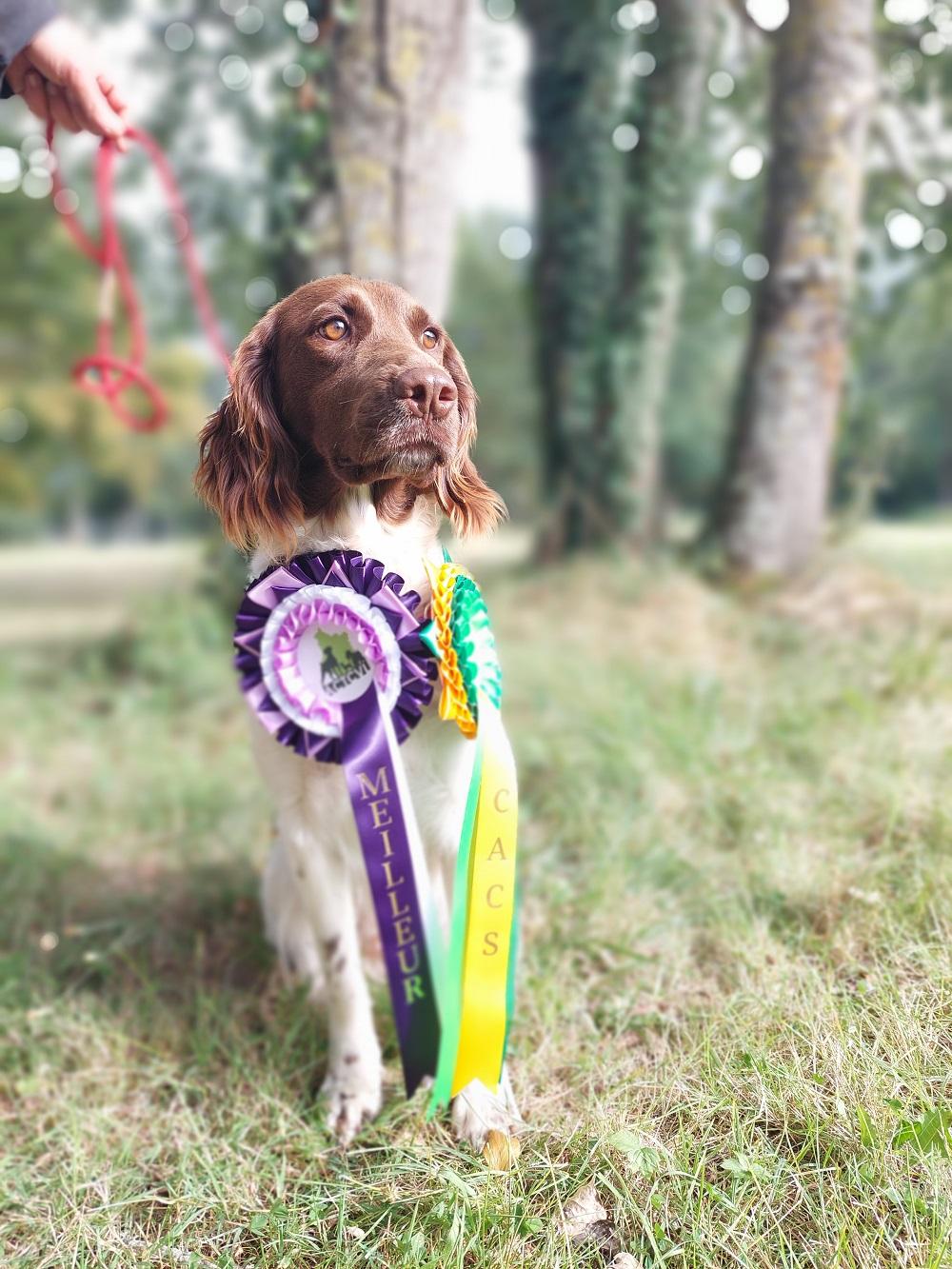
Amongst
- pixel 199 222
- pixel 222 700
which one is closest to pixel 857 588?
pixel 222 700

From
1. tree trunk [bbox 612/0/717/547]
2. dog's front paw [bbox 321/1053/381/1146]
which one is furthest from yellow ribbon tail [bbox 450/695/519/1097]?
tree trunk [bbox 612/0/717/547]

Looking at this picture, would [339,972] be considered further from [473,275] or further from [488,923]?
[473,275]

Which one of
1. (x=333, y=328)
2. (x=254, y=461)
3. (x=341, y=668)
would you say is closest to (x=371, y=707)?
(x=341, y=668)

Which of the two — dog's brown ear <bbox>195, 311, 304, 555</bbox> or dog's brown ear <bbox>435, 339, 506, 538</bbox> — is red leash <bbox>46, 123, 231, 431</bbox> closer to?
dog's brown ear <bbox>195, 311, 304, 555</bbox>

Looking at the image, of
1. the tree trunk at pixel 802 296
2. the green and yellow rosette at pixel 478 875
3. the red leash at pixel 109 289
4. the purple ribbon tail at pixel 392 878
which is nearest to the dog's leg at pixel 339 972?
the purple ribbon tail at pixel 392 878

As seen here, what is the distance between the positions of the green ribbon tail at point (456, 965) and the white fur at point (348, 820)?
0.12 meters

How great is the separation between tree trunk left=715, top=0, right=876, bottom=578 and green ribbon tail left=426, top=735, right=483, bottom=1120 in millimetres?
4658

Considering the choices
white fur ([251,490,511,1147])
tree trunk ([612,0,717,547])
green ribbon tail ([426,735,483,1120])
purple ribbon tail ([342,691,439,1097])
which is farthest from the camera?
tree trunk ([612,0,717,547])

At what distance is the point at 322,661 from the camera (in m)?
2.05

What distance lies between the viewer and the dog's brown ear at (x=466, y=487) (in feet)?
6.88

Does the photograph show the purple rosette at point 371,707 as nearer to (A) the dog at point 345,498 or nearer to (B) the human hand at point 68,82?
(A) the dog at point 345,498

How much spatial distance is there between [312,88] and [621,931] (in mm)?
3264

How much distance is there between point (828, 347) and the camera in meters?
5.93

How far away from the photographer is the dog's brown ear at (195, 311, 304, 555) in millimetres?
2008
